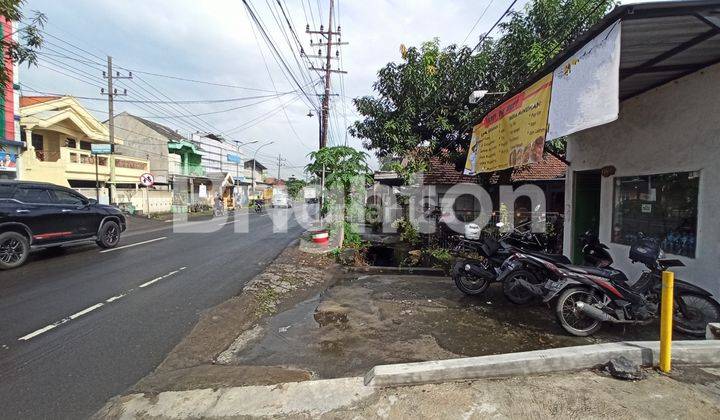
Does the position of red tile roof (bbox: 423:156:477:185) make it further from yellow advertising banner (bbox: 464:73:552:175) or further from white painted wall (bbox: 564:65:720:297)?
white painted wall (bbox: 564:65:720:297)

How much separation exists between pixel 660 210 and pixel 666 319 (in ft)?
11.1

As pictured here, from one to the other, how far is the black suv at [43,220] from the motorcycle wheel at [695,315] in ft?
40.1


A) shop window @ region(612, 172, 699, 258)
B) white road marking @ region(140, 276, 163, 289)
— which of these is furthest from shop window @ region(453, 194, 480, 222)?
white road marking @ region(140, 276, 163, 289)

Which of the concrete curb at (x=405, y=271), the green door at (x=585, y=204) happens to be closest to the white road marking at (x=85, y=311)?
the concrete curb at (x=405, y=271)

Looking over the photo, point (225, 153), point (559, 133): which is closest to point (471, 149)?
point (559, 133)

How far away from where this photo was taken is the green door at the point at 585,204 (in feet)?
26.2

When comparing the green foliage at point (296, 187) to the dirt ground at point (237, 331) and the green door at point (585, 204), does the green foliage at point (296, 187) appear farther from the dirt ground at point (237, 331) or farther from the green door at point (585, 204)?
the green door at point (585, 204)

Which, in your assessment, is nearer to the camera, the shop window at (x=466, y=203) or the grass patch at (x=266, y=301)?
the grass patch at (x=266, y=301)

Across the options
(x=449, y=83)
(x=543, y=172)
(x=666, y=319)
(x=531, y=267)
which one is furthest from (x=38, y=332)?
(x=543, y=172)

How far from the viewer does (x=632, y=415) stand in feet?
9.14

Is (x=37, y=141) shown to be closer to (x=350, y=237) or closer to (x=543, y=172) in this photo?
(x=350, y=237)

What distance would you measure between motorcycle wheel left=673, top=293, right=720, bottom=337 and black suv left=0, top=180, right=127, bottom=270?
1221cm

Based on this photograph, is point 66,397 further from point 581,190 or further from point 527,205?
point 527,205

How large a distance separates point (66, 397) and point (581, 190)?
9.02 m
